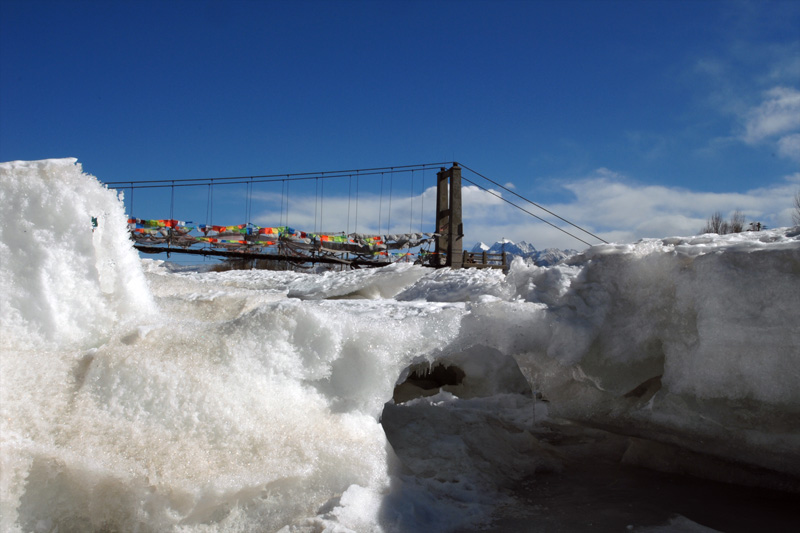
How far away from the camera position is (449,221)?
32.9 ft

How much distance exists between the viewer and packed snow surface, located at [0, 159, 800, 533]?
68.8 inches

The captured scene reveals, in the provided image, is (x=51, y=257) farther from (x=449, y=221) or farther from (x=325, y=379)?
(x=449, y=221)

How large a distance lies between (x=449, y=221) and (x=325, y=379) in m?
7.97

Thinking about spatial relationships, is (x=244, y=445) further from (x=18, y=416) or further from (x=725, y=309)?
(x=725, y=309)

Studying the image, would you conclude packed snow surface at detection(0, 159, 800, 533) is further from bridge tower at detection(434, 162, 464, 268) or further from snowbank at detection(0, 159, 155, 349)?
bridge tower at detection(434, 162, 464, 268)

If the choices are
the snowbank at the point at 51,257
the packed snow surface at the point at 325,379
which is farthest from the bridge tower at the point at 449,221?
the snowbank at the point at 51,257

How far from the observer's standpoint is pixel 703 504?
2.29 meters

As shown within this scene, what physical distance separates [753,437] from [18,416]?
9.03 ft

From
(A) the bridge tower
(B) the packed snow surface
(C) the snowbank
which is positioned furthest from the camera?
(A) the bridge tower

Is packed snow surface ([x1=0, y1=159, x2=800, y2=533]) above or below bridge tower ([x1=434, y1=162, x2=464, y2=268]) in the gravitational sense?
below

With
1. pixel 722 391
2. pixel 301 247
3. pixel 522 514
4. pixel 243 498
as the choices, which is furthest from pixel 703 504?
pixel 301 247

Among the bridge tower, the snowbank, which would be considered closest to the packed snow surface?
the snowbank

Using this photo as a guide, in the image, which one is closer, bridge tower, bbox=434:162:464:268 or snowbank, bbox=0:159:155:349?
snowbank, bbox=0:159:155:349

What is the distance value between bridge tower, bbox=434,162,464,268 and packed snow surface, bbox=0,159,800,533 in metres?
6.80
